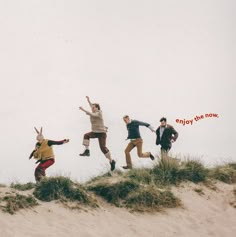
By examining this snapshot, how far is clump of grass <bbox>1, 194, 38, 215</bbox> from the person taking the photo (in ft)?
35.5

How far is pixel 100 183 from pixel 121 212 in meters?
1.20

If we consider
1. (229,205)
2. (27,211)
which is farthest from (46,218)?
(229,205)

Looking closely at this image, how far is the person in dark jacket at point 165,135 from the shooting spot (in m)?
15.1

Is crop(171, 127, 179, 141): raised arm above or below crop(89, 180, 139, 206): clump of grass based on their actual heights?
above

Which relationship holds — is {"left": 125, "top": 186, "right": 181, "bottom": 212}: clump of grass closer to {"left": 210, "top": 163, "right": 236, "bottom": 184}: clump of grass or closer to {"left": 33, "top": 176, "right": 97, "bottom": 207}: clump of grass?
{"left": 33, "top": 176, "right": 97, "bottom": 207}: clump of grass

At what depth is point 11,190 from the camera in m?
11.8

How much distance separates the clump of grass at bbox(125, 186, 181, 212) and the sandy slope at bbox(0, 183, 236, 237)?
0.23 metres


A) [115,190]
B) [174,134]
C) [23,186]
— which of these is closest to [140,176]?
[115,190]

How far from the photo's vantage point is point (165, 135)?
595 inches

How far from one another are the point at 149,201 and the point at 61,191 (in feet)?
7.92

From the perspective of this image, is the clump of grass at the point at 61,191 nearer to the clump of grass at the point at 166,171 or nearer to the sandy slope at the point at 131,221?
the sandy slope at the point at 131,221

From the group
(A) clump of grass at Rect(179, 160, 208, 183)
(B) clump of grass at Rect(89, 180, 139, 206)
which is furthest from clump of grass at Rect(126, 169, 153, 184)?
(A) clump of grass at Rect(179, 160, 208, 183)

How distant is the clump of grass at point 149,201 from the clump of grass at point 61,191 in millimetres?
1084

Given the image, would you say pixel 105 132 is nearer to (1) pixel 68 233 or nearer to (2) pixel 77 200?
(2) pixel 77 200
